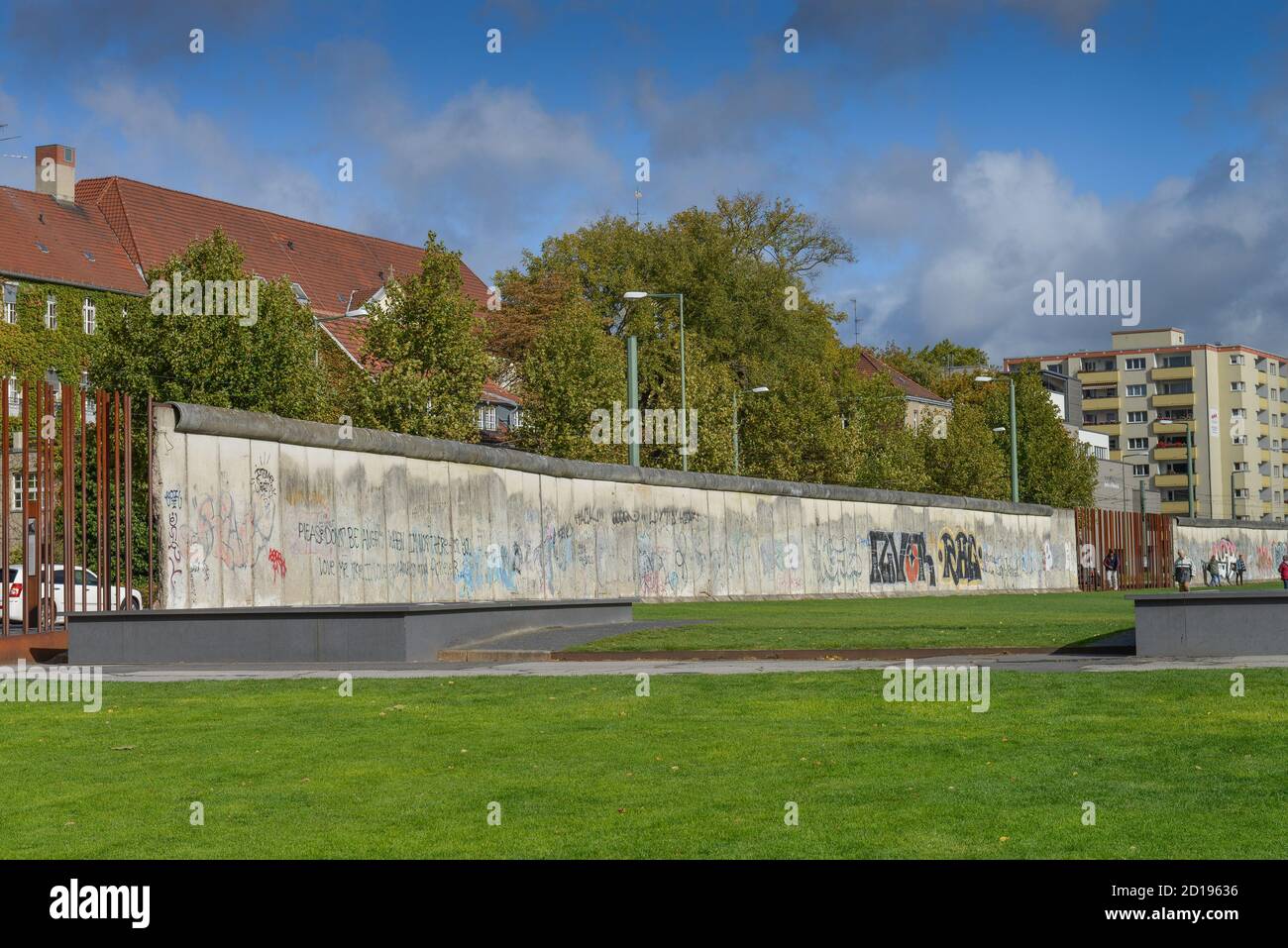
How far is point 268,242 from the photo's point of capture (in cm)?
8419

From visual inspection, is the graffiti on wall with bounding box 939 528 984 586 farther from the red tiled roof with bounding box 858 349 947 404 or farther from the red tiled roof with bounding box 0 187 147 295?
the red tiled roof with bounding box 858 349 947 404

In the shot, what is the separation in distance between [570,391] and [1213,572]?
98.3 ft

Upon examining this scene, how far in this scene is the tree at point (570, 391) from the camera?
182 ft

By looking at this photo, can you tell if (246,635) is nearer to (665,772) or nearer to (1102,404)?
(665,772)

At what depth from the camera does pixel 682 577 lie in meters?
40.5

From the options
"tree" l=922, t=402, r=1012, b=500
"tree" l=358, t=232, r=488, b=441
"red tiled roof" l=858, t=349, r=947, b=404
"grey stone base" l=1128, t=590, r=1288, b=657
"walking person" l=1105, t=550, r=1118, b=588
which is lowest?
"walking person" l=1105, t=550, r=1118, b=588

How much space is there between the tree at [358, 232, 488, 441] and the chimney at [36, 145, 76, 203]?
2982 centimetres

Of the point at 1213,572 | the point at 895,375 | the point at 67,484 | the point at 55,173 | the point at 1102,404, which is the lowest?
the point at 1213,572

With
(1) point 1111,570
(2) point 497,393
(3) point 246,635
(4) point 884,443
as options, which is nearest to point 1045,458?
(4) point 884,443

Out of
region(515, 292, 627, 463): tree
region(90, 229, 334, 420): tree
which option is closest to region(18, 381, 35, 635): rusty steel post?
region(90, 229, 334, 420): tree

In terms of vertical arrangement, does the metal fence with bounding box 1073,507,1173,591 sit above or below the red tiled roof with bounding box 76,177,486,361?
below

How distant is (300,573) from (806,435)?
44.6 meters

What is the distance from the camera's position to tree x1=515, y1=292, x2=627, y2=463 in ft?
182
